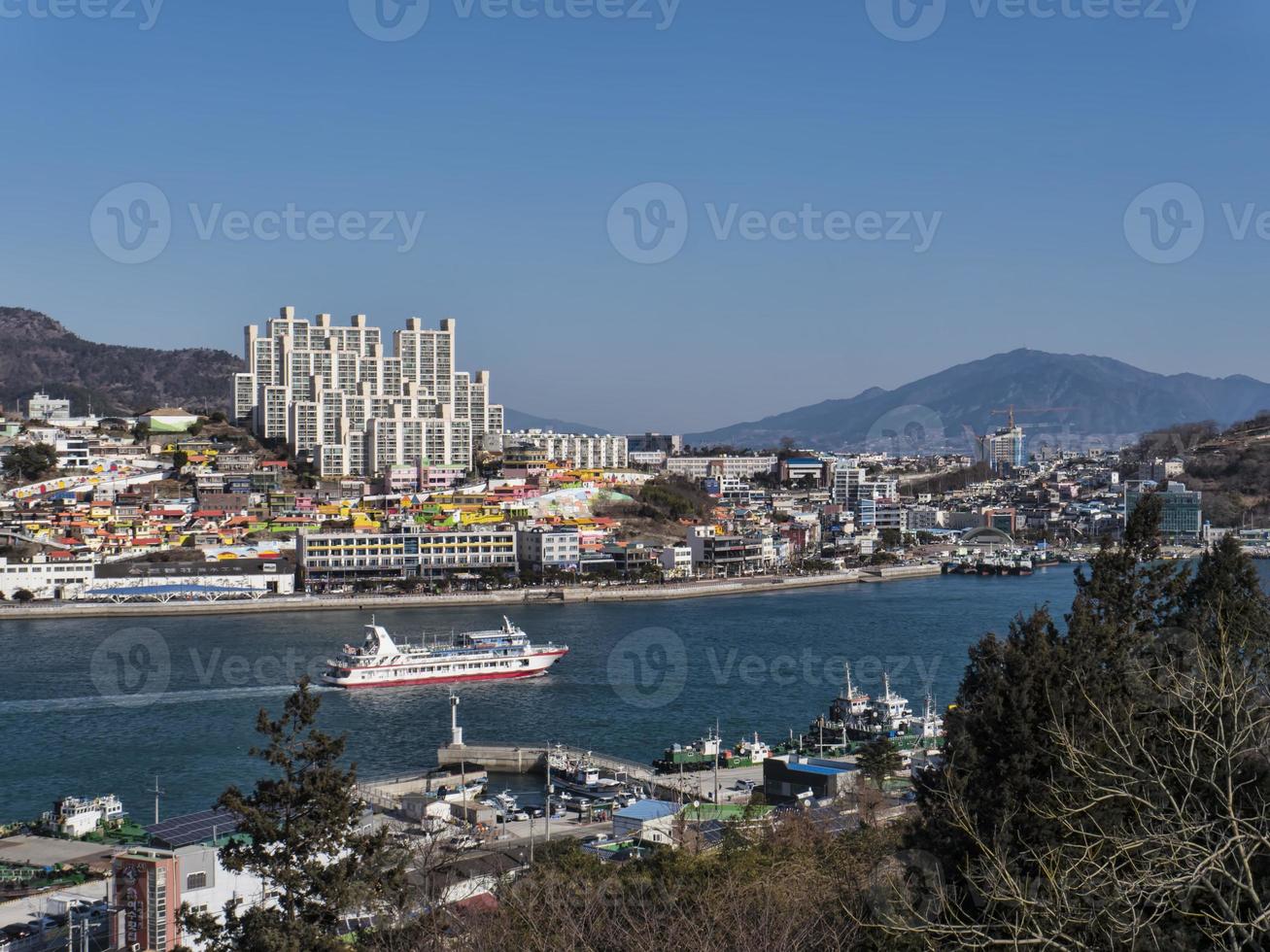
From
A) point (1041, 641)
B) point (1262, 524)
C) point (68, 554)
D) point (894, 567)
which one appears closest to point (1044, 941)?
point (1041, 641)

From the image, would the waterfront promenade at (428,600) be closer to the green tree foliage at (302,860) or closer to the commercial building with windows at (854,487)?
the commercial building with windows at (854,487)

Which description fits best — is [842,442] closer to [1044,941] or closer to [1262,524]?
[1262,524]

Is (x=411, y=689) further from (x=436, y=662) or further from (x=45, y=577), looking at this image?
(x=45, y=577)

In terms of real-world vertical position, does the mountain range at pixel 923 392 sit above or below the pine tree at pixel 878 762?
above

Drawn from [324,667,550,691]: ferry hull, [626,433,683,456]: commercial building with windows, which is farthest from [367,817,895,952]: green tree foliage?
[626,433,683,456]: commercial building with windows

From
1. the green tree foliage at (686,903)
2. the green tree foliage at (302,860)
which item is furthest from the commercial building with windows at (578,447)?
the green tree foliage at (302,860)

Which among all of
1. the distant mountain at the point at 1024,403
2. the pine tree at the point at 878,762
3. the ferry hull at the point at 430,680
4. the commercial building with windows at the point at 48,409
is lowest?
the ferry hull at the point at 430,680
